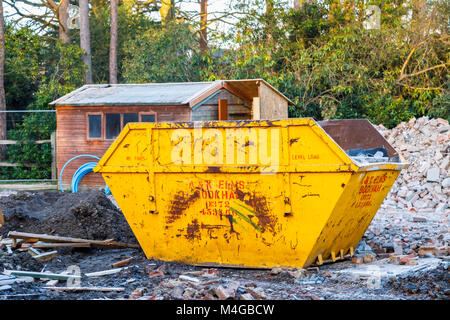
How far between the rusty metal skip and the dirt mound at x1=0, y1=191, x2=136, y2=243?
5.44 ft

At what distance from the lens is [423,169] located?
542 inches

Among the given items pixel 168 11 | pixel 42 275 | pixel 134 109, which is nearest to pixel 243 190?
pixel 42 275

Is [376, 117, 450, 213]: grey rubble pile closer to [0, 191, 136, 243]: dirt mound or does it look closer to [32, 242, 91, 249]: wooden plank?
[0, 191, 136, 243]: dirt mound

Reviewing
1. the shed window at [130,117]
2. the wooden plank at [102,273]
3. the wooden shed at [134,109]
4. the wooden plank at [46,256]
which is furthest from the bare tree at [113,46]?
the wooden plank at [102,273]

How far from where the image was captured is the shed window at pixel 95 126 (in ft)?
52.2

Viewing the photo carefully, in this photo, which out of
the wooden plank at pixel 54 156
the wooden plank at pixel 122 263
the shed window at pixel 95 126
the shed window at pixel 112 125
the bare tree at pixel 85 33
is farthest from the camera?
the bare tree at pixel 85 33

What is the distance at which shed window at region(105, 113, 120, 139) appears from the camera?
15727 mm

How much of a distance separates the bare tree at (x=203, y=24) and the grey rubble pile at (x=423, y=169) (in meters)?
10.4

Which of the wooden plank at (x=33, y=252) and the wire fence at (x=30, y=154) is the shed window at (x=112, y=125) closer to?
the wire fence at (x=30, y=154)

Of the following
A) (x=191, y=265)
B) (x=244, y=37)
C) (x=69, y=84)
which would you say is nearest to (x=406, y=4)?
(x=244, y=37)

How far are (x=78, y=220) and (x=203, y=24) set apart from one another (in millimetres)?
17390
